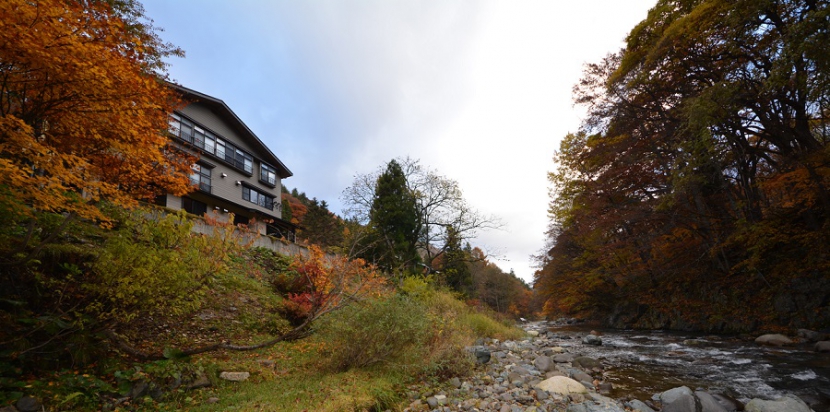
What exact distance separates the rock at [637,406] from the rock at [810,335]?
7.57 meters

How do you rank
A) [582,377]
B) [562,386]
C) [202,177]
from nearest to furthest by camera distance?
[562,386] → [582,377] → [202,177]

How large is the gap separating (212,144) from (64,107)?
2052 cm

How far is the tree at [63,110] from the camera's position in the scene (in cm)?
418

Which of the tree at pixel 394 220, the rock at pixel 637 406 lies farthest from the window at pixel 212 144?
the rock at pixel 637 406

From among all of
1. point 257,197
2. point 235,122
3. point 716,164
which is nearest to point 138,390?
point 716,164

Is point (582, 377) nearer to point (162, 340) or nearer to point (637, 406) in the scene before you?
point (637, 406)

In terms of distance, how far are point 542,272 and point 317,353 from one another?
23.9 m

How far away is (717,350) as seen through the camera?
29.7ft

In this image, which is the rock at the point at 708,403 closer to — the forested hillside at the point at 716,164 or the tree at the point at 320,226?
the forested hillside at the point at 716,164

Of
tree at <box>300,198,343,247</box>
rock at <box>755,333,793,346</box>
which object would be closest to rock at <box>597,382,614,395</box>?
rock at <box>755,333,793,346</box>

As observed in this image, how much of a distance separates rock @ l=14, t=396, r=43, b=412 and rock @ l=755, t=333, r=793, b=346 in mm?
15000

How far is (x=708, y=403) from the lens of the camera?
4.86 m

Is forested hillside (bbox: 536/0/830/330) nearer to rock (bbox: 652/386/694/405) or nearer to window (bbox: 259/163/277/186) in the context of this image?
rock (bbox: 652/386/694/405)

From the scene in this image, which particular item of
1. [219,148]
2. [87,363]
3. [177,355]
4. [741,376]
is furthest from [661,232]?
[219,148]
